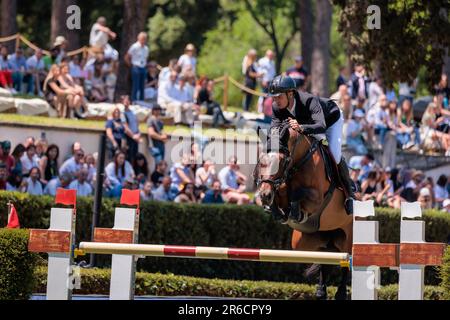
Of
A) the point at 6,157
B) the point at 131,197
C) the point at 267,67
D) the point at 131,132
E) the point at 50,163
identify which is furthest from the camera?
the point at 267,67

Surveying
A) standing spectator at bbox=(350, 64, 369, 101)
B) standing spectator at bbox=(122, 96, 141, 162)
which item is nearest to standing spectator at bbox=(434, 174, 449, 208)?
standing spectator at bbox=(350, 64, 369, 101)

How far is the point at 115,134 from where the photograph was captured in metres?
21.7

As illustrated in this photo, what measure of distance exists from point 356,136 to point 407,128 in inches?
84.6

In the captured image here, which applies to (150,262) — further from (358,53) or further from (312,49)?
(312,49)

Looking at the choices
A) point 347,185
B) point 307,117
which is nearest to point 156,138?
Answer: point 347,185

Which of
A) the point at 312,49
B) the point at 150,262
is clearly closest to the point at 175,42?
the point at 312,49

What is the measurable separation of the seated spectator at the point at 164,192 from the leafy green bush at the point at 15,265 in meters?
9.41

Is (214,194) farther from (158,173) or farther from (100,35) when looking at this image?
(100,35)

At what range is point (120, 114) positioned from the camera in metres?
22.1

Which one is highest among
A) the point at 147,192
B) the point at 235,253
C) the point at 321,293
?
the point at 147,192

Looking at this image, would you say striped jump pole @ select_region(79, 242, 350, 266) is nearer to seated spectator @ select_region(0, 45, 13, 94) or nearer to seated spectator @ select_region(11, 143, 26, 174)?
seated spectator @ select_region(11, 143, 26, 174)

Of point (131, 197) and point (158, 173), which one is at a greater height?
point (158, 173)

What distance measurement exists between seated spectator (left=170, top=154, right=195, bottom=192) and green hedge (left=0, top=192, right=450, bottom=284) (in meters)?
2.09

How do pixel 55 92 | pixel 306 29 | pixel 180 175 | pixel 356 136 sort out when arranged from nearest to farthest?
pixel 180 175, pixel 55 92, pixel 356 136, pixel 306 29
